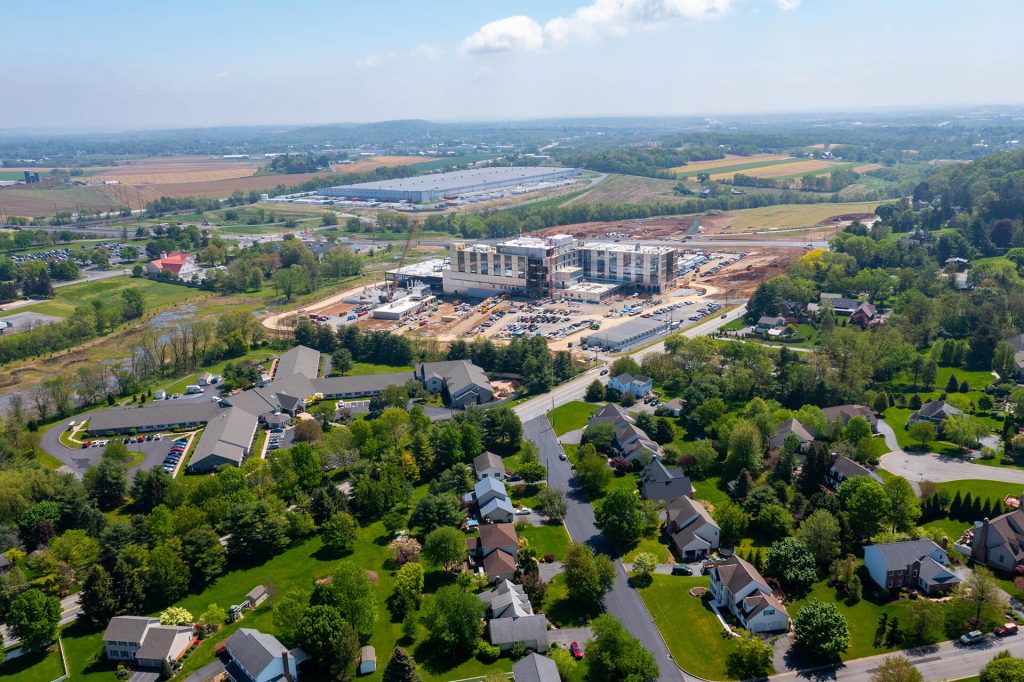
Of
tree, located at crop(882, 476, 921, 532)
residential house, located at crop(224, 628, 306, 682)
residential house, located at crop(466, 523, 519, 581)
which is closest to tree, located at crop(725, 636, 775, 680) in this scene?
residential house, located at crop(466, 523, 519, 581)

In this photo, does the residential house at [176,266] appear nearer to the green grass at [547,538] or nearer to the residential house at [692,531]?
the green grass at [547,538]

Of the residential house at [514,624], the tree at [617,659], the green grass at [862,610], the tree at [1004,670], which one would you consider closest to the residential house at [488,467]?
the residential house at [514,624]

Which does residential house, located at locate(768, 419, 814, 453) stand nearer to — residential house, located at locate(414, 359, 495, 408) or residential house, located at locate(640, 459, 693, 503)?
residential house, located at locate(640, 459, 693, 503)

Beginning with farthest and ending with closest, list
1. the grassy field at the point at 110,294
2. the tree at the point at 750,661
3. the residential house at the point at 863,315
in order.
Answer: the grassy field at the point at 110,294 → the residential house at the point at 863,315 → the tree at the point at 750,661

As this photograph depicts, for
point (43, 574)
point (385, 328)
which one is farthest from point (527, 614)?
point (385, 328)

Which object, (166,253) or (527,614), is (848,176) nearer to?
(166,253)
